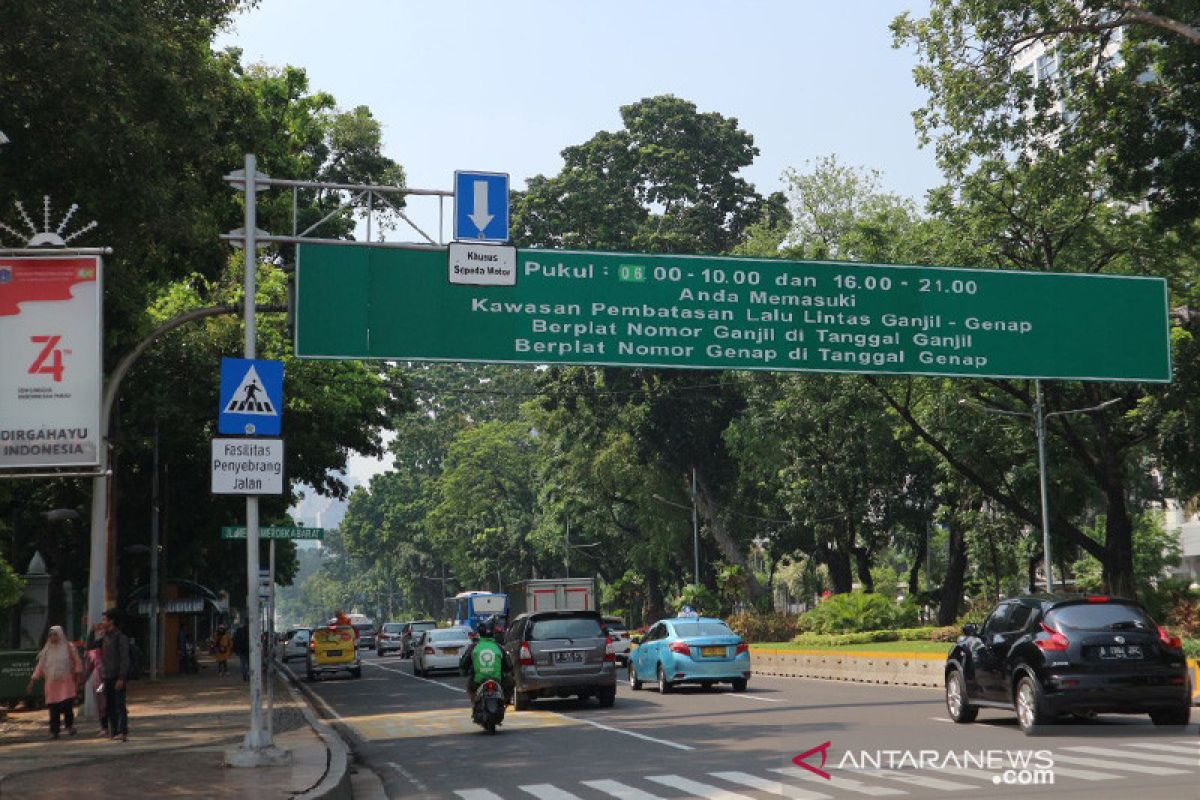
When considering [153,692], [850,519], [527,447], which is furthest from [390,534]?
[153,692]

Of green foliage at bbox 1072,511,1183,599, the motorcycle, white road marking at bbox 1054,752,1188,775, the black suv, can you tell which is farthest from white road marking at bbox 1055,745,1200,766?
green foliage at bbox 1072,511,1183,599

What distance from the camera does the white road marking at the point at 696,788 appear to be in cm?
1249

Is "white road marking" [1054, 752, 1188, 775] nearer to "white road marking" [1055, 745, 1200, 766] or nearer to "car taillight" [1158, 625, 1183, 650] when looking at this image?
"white road marking" [1055, 745, 1200, 766]

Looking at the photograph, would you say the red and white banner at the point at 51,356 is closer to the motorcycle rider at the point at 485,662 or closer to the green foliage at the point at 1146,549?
the motorcycle rider at the point at 485,662

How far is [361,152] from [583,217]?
20198 mm

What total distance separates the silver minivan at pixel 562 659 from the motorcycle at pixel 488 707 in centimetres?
413

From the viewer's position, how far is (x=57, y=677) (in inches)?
834

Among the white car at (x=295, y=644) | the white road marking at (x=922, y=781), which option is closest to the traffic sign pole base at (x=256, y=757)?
the white road marking at (x=922, y=781)

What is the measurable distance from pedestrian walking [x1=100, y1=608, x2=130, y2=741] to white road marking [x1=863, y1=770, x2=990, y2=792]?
37.3 ft

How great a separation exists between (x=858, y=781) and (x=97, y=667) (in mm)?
12943

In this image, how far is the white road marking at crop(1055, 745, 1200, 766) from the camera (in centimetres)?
1312

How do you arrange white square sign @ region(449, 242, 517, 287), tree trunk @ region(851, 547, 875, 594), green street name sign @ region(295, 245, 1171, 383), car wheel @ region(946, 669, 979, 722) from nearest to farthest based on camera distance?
1. car wheel @ region(946, 669, 979, 722)
2. white square sign @ region(449, 242, 517, 287)
3. green street name sign @ region(295, 245, 1171, 383)
4. tree trunk @ region(851, 547, 875, 594)

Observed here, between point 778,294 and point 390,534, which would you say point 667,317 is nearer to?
point 778,294

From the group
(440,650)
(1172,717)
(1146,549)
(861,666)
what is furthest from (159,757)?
(1146,549)
